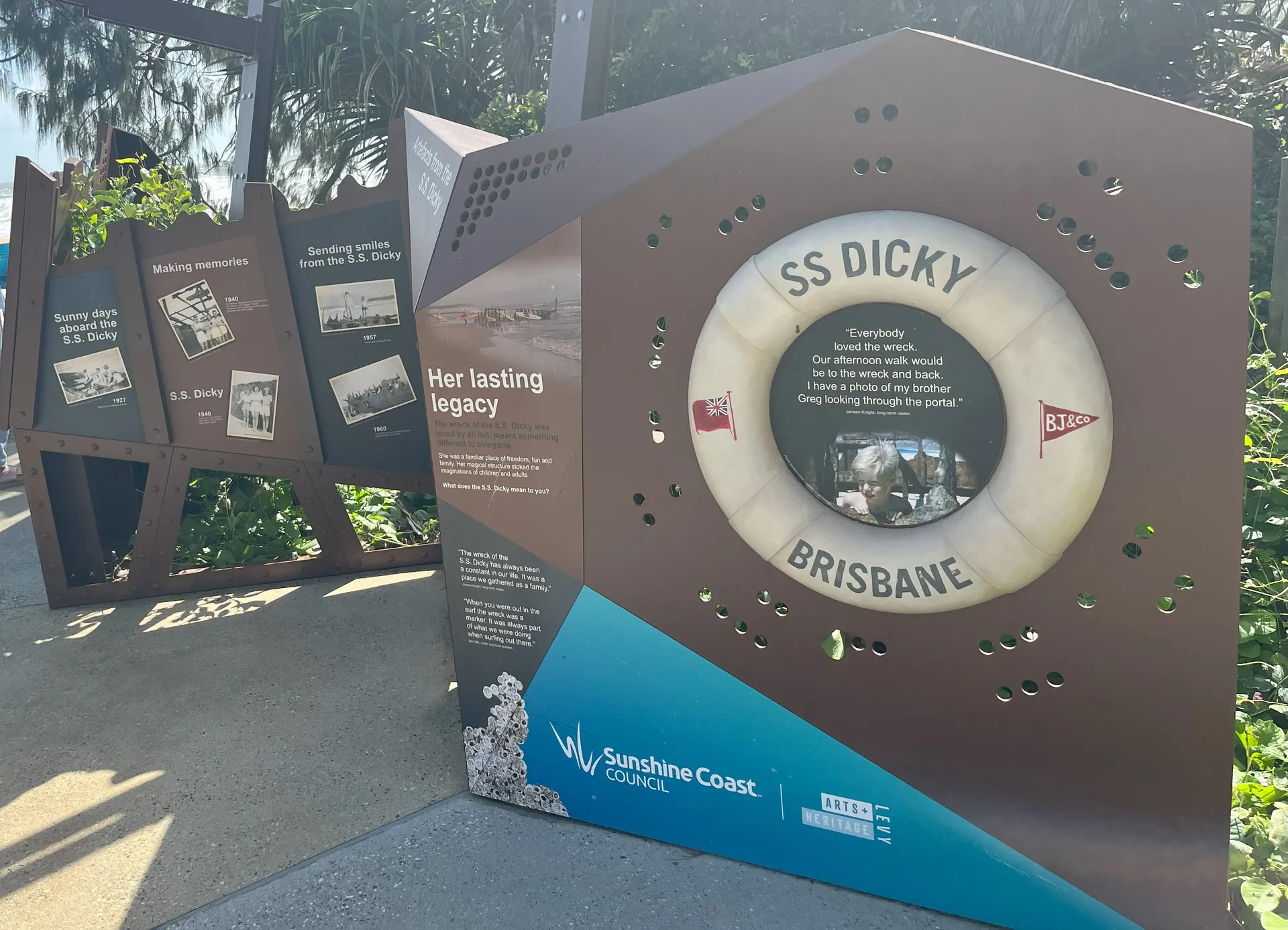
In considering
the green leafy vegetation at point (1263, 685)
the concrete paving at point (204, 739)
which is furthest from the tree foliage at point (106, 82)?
the green leafy vegetation at point (1263, 685)

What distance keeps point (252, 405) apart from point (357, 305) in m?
0.84

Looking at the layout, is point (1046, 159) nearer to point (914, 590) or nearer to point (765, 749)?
point (914, 590)

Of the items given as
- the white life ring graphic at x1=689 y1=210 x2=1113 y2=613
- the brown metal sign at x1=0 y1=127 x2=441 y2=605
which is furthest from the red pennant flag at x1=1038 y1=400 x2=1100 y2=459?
the brown metal sign at x1=0 y1=127 x2=441 y2=605

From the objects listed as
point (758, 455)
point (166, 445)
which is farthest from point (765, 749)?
point (166, 445)

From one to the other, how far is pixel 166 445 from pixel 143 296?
0.81m

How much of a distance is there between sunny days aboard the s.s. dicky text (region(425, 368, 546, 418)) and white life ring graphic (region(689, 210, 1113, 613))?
583 mm

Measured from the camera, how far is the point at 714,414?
7.68 feet

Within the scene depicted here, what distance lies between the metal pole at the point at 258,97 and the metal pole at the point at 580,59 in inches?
128

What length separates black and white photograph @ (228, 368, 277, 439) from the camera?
4.74 meters

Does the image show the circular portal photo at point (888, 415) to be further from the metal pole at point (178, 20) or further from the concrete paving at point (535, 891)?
the metal pole at point (178, 20)

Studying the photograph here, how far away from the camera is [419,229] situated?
9.65 feet

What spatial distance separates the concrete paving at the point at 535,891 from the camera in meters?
Answer: 2.36

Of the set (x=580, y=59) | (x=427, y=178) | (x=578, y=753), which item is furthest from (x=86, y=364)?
(x=578, y=753)

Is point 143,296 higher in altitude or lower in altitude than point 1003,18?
lower
